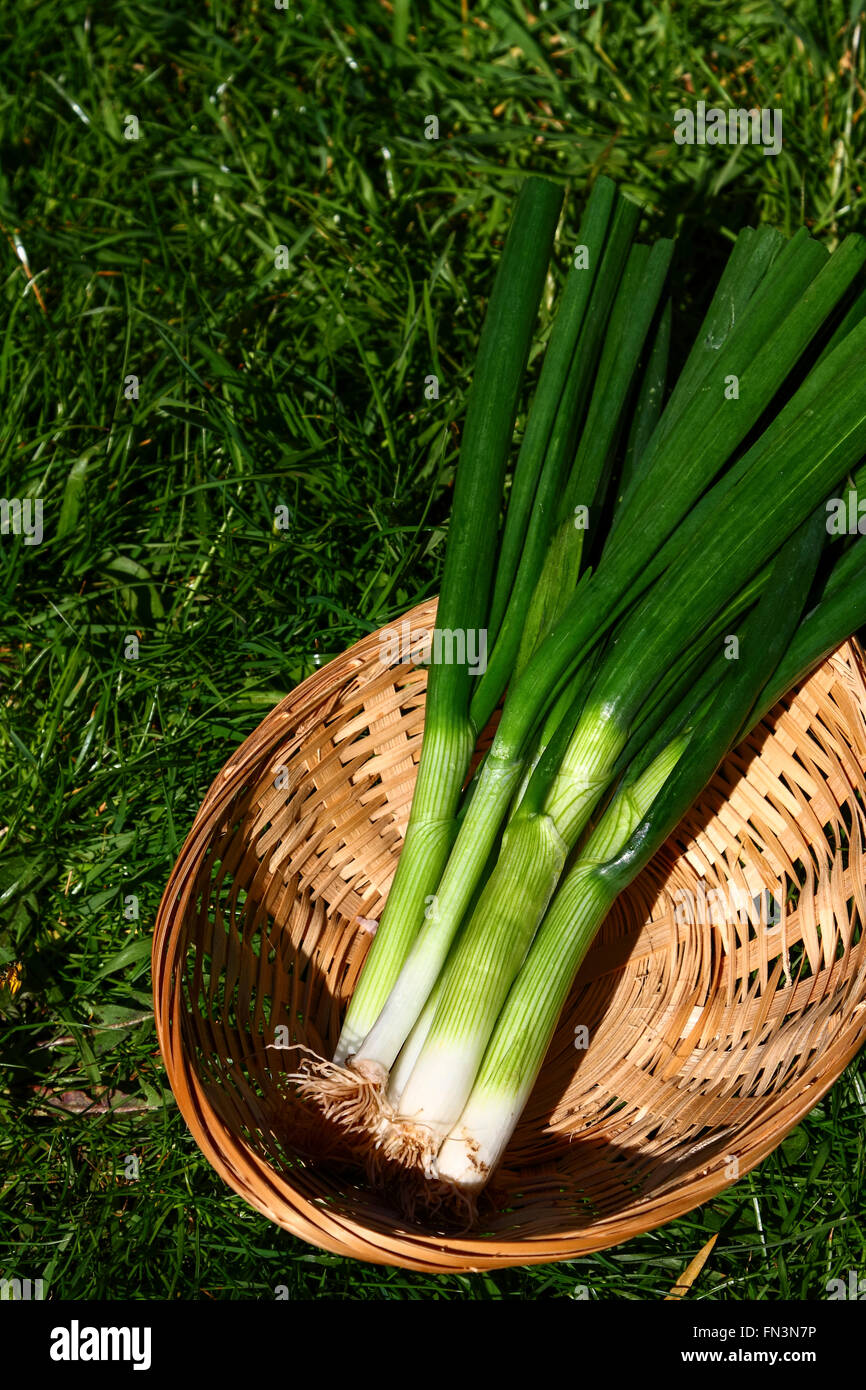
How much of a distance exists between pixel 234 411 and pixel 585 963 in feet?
3.99

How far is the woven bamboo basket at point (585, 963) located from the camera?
155 cm

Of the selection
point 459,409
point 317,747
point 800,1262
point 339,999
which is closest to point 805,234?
point 459,409

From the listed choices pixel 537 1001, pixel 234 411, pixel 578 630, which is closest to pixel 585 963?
pixel 537 1001

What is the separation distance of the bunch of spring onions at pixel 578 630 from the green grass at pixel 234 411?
1.30 ft

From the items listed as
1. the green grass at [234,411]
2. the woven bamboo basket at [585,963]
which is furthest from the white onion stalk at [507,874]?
the green grass at [234,411]

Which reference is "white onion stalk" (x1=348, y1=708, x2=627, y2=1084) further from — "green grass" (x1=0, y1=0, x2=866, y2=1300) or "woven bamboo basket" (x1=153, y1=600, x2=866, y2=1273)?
"green grass" (x1=0, y1=0, x2=866, y2=1300)

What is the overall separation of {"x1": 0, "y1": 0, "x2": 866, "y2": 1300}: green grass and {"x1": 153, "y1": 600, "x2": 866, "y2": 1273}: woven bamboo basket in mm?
235

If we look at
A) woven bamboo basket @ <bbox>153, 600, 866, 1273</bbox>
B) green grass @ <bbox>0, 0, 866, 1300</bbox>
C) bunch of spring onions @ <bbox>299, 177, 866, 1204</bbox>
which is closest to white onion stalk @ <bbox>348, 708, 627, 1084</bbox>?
bunch of spring onions @ <bbox>299, 177, 866, 1204</bbox>

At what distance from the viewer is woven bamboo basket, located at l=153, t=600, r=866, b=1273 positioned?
5.09 ft

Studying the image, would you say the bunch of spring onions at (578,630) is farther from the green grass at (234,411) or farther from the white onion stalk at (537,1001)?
the green grass at (234,411)

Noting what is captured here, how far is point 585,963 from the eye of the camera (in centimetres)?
192

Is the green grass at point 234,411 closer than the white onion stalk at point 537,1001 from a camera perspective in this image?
No

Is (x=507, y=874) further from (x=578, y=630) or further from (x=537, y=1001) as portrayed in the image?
(x=578, y=630)

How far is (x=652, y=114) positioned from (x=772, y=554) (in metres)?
1.37
